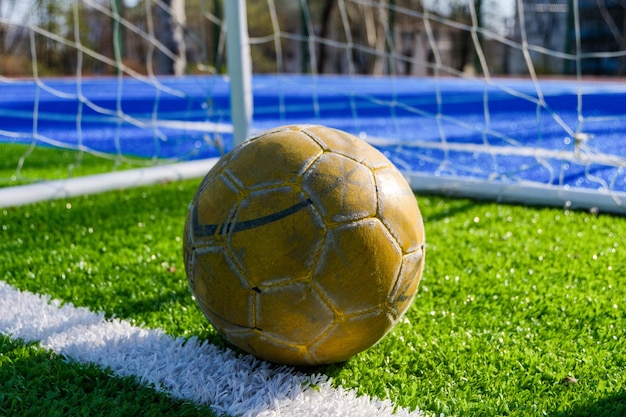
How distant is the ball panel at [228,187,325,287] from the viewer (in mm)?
1971

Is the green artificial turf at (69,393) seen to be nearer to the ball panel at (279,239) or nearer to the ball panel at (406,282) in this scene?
the ball panel at (279,239)

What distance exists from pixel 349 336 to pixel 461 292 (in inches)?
40.1

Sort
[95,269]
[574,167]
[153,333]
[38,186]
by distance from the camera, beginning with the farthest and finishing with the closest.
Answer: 1. [574,167]
2. [38,186]
3. [95,269]
4. [153,333]

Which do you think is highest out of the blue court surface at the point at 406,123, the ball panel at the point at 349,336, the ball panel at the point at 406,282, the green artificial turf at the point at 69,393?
the ball panel at the point at 406,282

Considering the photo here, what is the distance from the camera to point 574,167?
18.0 ft

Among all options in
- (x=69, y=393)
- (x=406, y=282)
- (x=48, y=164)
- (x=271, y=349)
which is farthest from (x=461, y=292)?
(x=48, y=164)

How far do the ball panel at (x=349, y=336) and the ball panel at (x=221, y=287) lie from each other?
0.23 meters

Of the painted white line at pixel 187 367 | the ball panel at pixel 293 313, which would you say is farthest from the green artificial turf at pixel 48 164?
the ball panel at pixel 293 313

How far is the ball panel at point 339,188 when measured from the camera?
2.01 metres

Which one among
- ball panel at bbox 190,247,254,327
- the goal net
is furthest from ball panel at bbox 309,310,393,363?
the goal net

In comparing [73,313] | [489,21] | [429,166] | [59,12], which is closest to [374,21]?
[489,21]

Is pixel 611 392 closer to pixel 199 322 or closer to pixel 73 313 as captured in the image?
pixel 199 322

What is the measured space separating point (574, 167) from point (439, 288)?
3.01 m

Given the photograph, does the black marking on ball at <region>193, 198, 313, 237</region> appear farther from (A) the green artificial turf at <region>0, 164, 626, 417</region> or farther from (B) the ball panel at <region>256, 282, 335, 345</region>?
(A) the green artificial turf at <region>0, 164, 626, 417</region>
